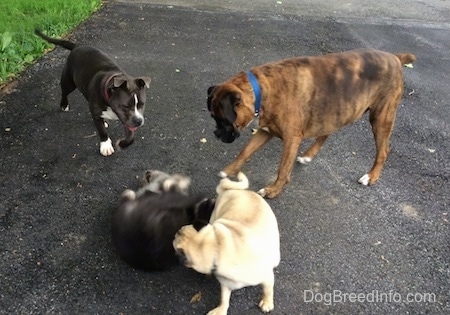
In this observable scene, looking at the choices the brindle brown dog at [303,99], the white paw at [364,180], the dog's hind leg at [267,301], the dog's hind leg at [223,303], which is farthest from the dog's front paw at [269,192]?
the dog's hind leg at [223,303]

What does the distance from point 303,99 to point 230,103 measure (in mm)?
747

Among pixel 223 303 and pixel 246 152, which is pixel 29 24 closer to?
pixel 246 152

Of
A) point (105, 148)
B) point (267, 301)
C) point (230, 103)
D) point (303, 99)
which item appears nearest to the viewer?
point (267, 301)

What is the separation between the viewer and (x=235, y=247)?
2717 millimetres

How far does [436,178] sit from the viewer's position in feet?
15.7

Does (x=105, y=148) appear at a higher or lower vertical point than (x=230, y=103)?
lower

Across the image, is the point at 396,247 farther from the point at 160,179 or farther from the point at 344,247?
the point at 160,179

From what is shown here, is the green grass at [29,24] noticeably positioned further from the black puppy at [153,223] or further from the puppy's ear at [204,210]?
the puppy's ear at [204,210]

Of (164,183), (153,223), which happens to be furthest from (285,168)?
(153,223)

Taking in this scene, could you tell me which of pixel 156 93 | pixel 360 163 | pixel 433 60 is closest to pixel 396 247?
pixel 360 163

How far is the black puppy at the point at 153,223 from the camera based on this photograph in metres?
3.18

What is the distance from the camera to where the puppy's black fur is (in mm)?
3176

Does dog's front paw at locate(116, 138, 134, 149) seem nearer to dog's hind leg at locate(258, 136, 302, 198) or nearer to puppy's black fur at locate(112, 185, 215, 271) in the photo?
puppy's black fur at locate(112, 185, 215, 271)

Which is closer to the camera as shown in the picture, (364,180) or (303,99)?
(303,99)
